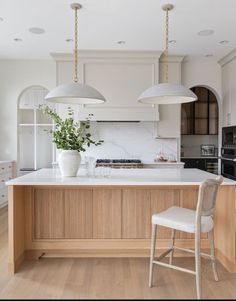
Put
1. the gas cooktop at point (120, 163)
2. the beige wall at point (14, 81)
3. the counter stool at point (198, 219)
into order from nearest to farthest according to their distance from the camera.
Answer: the counter stool at point (198, 219) → the gas cooktop at point (120, 163) → the beige wall at point (14, 81)

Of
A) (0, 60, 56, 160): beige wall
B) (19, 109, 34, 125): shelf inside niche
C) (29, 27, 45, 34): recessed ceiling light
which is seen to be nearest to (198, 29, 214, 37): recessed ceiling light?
(29, 27, 45, 34): recessed ceiling light

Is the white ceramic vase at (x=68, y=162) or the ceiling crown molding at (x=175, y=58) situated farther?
the ceiling crown molding at (x=175, y=58)

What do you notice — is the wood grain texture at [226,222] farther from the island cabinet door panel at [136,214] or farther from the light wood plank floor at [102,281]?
the island cabinet door panel at [136,214]

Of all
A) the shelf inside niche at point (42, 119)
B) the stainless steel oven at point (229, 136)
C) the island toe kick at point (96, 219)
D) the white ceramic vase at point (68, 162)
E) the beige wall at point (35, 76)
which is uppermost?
the beige wall at point (35, 76)

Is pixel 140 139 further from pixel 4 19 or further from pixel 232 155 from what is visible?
pixel 4 19

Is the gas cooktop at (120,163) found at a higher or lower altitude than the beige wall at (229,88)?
lower

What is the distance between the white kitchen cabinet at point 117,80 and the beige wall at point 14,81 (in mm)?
539

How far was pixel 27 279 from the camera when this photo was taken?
8.34 feet

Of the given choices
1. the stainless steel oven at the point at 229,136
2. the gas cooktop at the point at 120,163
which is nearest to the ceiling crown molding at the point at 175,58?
the stainless steel oven at the point at 229,136

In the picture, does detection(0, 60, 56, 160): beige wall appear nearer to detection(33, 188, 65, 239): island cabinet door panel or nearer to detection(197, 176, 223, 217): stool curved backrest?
detection(33, 188, 65, 239): island cabinet door panel

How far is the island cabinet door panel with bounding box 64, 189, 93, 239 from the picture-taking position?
3014 mm

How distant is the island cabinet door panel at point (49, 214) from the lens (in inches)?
118

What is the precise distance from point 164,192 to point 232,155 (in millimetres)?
2291

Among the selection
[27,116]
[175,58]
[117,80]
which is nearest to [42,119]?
[27,116]
